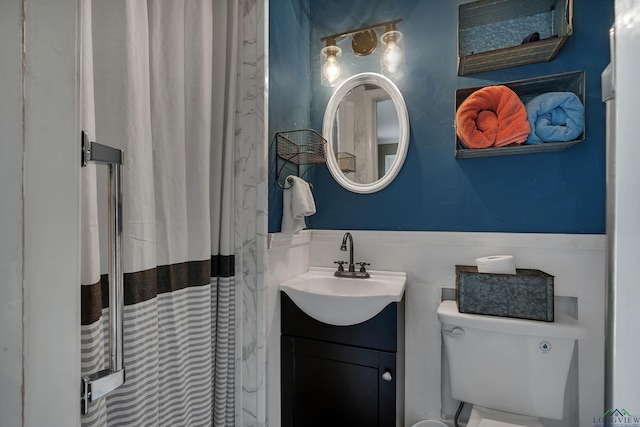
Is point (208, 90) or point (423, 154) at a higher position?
point (208, 90)

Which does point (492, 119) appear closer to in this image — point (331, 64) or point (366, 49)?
point (366, 49)

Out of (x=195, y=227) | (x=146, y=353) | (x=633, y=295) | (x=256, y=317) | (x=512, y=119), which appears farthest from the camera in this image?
(x=512, y=119)

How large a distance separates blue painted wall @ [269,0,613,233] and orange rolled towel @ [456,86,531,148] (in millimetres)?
135

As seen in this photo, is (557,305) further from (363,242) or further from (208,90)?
(208,90)

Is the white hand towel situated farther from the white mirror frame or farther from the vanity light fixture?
the vanity light fixture

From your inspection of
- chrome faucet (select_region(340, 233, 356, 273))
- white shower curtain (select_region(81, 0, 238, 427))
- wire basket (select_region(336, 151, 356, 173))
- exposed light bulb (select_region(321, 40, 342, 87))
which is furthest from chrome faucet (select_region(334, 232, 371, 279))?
exposed light bulb (select_region(321, 40, 342, 87))

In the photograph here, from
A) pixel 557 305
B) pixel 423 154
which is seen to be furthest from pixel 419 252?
pixel 557 305

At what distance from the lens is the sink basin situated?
1224 mm

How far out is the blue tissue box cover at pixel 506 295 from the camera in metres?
1.17

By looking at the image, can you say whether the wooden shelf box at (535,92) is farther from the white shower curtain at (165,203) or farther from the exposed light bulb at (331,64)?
the white shower curtain at (165,203)

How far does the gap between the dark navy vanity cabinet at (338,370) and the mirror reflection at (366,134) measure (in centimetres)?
82

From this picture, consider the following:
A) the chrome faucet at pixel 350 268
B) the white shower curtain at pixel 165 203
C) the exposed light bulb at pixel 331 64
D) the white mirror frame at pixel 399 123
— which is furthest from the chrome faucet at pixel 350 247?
the exposed light bulb at pixel 331 64

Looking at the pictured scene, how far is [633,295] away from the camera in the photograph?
27 cm

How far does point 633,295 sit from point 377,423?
1.31 metres
